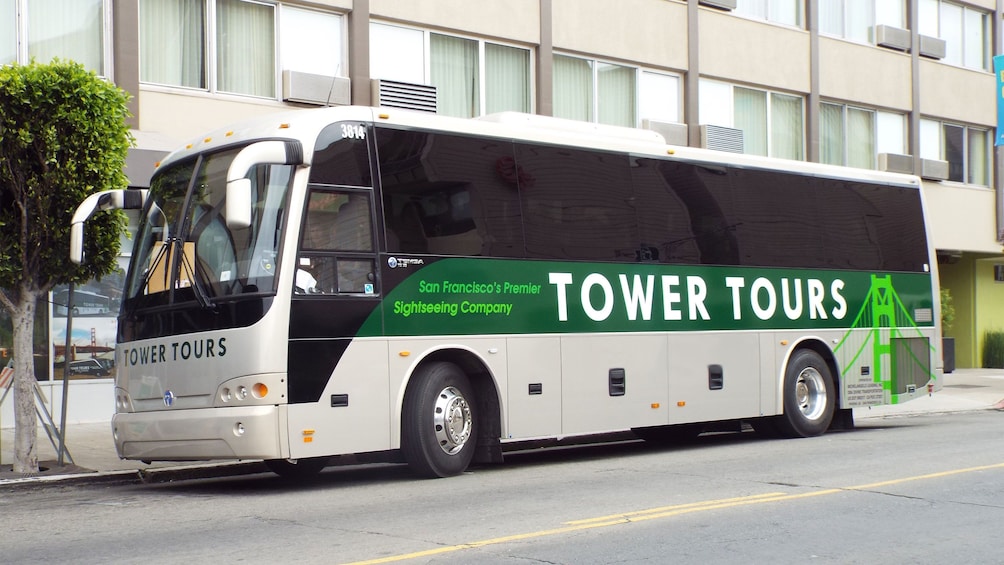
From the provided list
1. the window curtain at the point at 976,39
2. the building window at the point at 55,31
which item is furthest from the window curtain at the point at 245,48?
the window curtain at the point at 976,39

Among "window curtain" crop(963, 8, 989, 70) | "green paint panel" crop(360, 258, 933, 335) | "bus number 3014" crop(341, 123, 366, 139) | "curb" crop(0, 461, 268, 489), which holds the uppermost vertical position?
"window curtain" crop(963, 8, 989, 70)

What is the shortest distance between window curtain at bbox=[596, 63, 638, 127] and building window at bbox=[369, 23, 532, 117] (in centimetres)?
198

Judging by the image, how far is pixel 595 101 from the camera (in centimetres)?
2411

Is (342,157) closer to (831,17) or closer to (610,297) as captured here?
(610,297)

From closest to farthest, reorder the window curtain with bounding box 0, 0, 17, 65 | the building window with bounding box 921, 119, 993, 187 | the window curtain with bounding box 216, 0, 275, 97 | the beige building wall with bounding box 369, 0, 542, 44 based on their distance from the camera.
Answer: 1. the window curtain with bounding box 0, 0, 17, 65
2. the window curtain with bounding box 216, 0, 275, 97
3. the beige building wall with bounding box 369, 0, 542, 44
4. the building window with bounding box 921, 119, 993, 187

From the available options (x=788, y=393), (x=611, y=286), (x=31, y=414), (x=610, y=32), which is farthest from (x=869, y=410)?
(x=31, y=414)

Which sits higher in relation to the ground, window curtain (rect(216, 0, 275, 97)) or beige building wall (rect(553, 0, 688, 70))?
beige building wall (rect(553, 0, 688, 70))

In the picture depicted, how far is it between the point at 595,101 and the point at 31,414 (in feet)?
46.8

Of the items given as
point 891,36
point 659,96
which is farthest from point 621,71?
point 891,36

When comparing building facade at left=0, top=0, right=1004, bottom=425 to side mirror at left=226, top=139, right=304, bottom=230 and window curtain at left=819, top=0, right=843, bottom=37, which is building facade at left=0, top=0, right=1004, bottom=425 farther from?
side mirror at left=226, top=139, right=304, bottom=230

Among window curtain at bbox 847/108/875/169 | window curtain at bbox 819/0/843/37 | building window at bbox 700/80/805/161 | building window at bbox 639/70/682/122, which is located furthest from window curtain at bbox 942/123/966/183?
building window at bbox 639/70/682/122

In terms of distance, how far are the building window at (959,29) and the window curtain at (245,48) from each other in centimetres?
1943

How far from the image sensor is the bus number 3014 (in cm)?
1109

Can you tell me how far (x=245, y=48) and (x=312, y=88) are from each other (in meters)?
1.21
